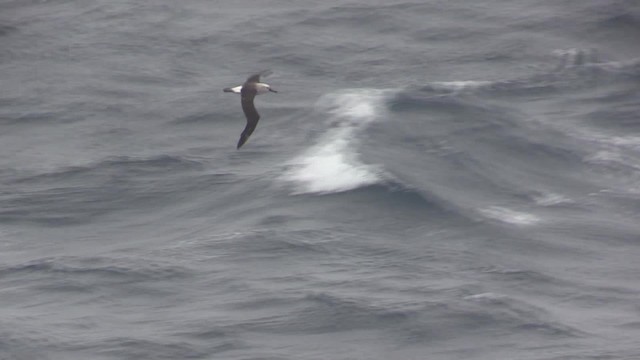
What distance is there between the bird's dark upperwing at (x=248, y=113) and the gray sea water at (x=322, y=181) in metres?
5.48

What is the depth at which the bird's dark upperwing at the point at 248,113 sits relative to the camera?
50.0m

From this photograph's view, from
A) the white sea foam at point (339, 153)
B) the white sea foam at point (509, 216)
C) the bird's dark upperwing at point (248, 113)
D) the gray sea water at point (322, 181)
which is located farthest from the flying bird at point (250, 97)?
the white sea foam at point (509, 216)

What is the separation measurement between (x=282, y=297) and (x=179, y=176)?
1210 cm

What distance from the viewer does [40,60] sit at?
7481 centimetres

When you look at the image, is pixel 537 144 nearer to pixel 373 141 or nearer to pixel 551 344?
pixel 373 141

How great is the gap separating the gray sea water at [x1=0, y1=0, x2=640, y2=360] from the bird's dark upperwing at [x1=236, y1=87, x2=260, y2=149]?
548 centimetres

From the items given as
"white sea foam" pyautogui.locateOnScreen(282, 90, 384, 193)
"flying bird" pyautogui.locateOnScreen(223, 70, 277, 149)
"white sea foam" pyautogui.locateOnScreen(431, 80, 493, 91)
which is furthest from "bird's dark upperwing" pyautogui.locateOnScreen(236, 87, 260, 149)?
"white sea foam" pyautogui.locateOnScreen(431, 80, 493, 91)

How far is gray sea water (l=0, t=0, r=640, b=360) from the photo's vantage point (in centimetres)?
5156

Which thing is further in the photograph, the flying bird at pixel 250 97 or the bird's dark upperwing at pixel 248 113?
the flying bird at pixel 250 97

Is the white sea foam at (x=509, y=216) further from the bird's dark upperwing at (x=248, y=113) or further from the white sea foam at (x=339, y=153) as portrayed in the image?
the bird's dark upperwing at (x=248, y=113)

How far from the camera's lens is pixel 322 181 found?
202 ft

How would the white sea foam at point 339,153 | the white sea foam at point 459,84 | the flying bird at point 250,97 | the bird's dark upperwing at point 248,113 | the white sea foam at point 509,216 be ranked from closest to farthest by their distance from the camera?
the bird's dark upperwing at point 248,113, the flying bird at point 250,97, the white sea foam at point 509,216, the white sea foam at point 339,153, the white sea foam at point 459,84

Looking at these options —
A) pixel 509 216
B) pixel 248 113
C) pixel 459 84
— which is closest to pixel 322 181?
pixel 509 216

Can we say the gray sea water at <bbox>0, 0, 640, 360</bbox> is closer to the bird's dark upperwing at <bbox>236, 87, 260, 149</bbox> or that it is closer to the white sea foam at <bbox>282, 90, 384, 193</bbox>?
the white sea foam at <bbox>282, 90, 384, 193</bbox>
